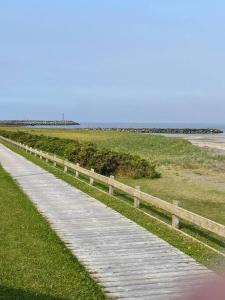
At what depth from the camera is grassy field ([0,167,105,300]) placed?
651 cm

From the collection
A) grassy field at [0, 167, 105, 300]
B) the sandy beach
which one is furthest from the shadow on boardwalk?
the sandy beach

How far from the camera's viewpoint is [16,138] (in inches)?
2598

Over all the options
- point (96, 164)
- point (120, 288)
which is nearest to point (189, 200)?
point (96, 164)

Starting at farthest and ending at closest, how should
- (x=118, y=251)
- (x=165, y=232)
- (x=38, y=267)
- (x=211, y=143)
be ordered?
(x=211, y=143)
(x=165, y=232)
(x=118, y=251)
(x=38, y=267)

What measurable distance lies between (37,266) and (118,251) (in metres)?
1.62

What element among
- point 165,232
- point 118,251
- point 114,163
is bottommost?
point 114,163

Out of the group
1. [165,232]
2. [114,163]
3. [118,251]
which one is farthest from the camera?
[114,163]

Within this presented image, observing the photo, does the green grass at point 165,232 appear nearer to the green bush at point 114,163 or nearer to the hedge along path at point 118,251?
the hedge along path at point 118,251

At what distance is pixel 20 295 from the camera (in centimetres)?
632

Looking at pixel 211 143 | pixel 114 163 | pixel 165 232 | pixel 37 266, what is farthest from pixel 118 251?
pixel 211 143

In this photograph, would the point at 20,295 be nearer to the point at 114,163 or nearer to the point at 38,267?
the point at 38,267

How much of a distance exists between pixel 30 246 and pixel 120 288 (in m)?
3.07

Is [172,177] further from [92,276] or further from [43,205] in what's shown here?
[92,276]

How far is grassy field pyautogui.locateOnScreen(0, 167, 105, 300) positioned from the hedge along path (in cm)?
24
